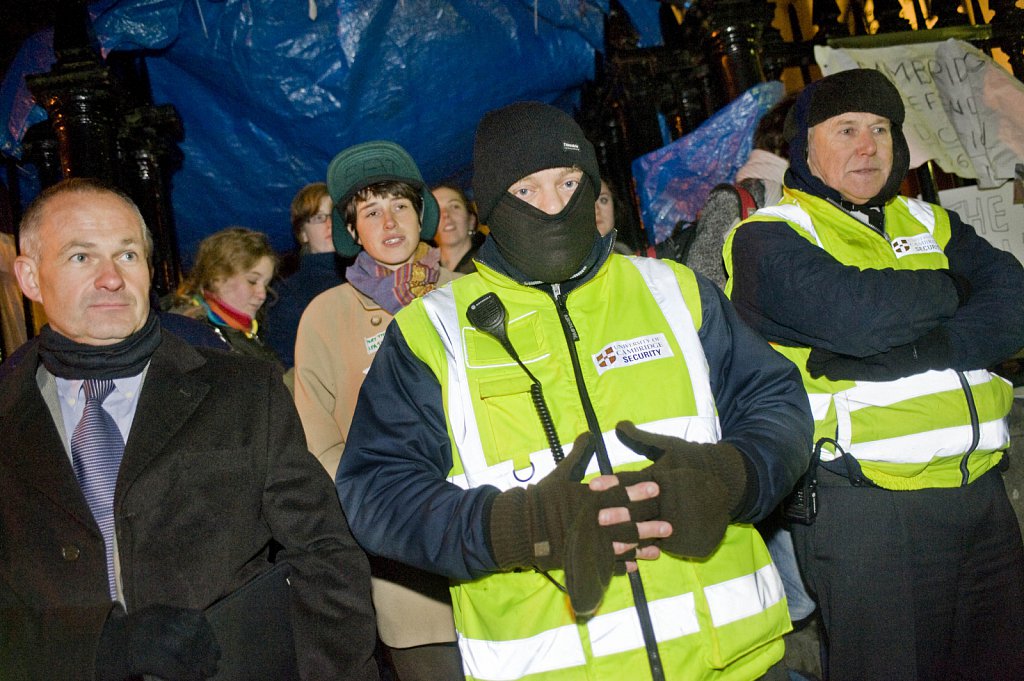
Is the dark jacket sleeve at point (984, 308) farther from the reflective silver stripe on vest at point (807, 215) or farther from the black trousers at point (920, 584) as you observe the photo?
the black trousers at point (920, 584)

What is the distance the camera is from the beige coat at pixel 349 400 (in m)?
2.85

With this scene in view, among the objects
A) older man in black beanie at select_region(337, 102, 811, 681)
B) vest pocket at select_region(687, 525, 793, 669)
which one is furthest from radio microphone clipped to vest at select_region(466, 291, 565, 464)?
vest pocket at select_region(687, 525, 793, 669)

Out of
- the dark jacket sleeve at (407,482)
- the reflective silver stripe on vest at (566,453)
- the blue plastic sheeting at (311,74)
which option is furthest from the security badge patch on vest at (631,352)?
the blue plastic sheeting at (311,74)

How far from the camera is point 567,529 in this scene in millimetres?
1619

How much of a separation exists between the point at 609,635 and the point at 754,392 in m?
0.71

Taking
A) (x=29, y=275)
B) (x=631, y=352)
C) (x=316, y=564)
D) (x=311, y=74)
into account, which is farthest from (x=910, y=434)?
(x=311, y=74)

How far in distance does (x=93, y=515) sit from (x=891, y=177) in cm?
272

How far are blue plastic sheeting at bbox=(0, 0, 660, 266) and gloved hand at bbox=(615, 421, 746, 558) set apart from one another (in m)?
3.53

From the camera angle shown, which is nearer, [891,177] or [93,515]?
[93,515]

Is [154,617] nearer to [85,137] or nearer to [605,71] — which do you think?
[85,137]

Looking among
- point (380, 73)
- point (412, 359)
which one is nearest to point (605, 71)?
point (380, 73)

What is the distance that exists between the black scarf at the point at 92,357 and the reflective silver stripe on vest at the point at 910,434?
6.89ft

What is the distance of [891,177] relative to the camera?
286 centimetres

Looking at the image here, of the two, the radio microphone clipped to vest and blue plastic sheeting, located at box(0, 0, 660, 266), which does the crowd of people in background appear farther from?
blue plastic sheeting, located at box(0, 0, 660, 266)
